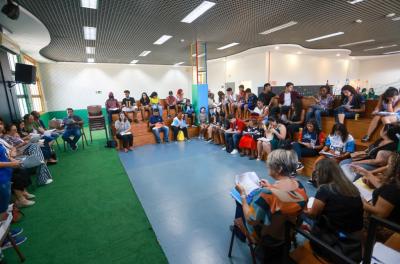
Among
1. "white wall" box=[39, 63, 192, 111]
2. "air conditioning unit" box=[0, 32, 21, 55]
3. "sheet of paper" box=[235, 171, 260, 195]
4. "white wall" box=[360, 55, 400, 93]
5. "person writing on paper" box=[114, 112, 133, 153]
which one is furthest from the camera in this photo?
"white wall" box=[360, 55, 400, 93]

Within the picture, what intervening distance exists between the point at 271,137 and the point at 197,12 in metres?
3.35

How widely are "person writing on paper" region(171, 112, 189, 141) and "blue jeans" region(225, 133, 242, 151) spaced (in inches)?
81.5

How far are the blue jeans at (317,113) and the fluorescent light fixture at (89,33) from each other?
6.02 m

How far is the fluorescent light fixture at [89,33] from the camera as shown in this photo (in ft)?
18.0

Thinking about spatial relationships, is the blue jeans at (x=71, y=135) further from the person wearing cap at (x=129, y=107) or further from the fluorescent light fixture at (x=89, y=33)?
the fluorescent light fixture at (x=89, y=33)

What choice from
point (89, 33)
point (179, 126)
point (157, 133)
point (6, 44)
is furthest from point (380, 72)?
point (6, 44)

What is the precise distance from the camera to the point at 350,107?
174 inches

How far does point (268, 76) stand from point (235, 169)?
6.79 meters

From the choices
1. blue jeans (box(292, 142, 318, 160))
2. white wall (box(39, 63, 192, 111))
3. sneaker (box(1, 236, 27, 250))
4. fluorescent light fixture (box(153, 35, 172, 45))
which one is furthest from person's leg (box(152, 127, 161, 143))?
white wall (box(39, 63, 192, 111))

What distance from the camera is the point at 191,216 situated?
271 cm

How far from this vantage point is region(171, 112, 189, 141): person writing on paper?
7.06m

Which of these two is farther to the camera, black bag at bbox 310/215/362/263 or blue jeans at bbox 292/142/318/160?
blue jeans at bbox 292/142/318/160

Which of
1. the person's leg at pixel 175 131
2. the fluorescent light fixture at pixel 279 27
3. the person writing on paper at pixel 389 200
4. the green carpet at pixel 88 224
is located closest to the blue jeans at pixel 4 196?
the green carpet at pixel 88 224

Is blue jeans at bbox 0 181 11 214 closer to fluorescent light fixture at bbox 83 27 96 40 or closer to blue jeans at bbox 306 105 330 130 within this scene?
fluorescent light fixture at bbox 83 27 96 40
